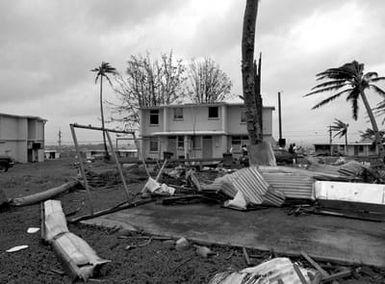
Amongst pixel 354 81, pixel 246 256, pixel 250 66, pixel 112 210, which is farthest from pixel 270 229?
pixel 354 81

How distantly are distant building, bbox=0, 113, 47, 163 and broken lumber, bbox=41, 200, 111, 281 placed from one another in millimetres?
28254

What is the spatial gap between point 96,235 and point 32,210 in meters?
2.92

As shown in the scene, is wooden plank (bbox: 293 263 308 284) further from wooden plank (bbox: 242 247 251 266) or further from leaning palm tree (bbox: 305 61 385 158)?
leaning palm tree (bbox: 305 61 385 158)

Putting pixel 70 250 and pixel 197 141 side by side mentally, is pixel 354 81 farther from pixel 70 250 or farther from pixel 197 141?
pixel 70 250

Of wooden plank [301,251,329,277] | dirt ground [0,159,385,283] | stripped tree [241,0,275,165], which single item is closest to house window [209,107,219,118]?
stripped tree [241,0,275,165]

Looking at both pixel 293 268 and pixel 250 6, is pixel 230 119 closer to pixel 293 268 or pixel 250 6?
pixel 250 6

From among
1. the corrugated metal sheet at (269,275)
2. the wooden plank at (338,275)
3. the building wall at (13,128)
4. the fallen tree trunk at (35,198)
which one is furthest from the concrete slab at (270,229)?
the building wall at (13,128)

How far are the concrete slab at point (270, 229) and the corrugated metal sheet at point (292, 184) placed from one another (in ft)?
1.83

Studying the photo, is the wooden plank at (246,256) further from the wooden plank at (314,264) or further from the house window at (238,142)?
the house window at (238,142)

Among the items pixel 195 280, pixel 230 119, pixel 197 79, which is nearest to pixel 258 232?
pixel 195 280

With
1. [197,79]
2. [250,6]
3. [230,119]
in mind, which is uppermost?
[197,79]

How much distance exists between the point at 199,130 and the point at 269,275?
73.6ft

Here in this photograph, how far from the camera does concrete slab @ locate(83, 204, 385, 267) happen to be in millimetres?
3726

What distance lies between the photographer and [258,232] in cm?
454
